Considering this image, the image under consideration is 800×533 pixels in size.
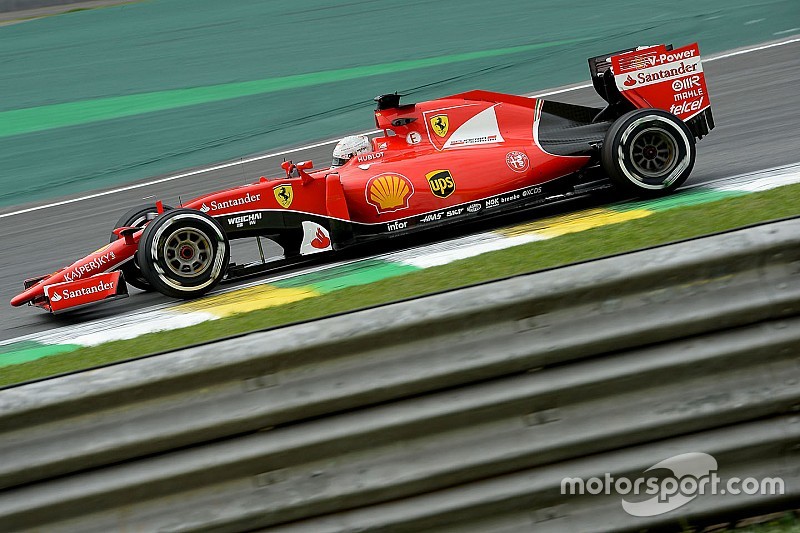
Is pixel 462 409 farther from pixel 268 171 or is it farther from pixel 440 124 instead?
pixel 268 171

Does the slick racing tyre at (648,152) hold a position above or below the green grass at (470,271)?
above

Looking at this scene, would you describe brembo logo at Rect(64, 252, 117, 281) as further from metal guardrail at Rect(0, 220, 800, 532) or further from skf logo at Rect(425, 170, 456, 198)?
metal guardrail at Rect(0, 220, 800, 532)

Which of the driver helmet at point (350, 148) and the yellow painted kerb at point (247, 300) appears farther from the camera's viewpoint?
the driver helmet at point (350, 148)

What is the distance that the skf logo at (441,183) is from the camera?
7.71 metres

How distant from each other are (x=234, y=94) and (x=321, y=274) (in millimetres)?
8787

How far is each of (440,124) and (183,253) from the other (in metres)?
2.32

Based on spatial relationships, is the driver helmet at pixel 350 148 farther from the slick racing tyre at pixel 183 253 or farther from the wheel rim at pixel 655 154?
the wheel rim at pixel 655 154

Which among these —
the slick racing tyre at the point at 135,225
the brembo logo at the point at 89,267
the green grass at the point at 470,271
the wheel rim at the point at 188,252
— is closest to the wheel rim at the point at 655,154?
the green grass at the point at 470,271

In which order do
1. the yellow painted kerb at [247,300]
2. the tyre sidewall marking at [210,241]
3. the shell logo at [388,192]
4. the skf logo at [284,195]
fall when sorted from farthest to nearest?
1. the shell logo at [388,192]
2. the skf logo at [284,195]
3. the tyre sidewall marking at [210,241]
4. the yellow painted kerb at [247,300]

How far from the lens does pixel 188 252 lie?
23.9 ft

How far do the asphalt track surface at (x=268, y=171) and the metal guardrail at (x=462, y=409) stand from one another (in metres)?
4.98

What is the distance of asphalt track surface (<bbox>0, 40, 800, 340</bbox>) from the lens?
848cm

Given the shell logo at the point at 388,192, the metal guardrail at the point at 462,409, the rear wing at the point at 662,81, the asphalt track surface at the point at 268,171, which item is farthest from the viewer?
the asphalt track surface at the point at 268,171

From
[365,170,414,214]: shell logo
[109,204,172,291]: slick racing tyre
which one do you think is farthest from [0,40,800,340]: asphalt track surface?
[365,170,414,214]: shell logo
